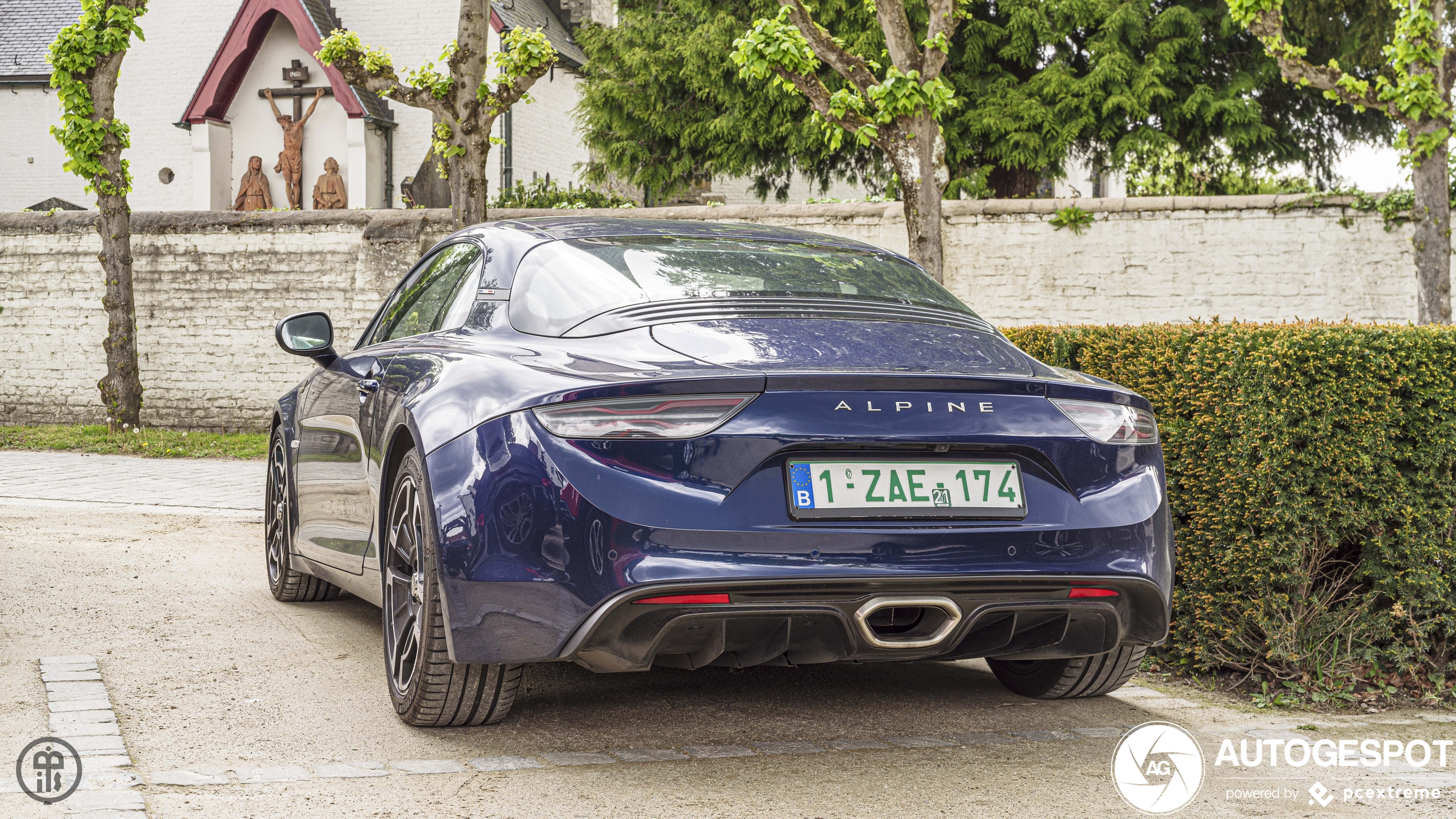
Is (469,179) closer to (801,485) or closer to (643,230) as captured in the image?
(643,230)

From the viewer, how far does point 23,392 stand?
16656 mm

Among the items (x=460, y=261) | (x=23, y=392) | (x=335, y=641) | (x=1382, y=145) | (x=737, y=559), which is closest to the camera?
(x=737, y=559)

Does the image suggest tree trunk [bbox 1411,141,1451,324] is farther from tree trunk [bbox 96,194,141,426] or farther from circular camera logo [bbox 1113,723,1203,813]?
tree trunk [bbox 96,194,141,426]

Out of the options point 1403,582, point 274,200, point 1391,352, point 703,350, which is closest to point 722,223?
point 703,350

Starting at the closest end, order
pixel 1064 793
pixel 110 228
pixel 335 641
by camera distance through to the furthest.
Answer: pixel 1064 793
pixel 335 641
pixel 110 228

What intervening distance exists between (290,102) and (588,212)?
1640cm

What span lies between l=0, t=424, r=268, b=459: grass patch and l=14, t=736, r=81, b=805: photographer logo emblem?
9.68 metres

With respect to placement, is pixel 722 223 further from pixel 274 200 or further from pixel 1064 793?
pixel 274 200

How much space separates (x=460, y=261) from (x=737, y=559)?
198 centimetres

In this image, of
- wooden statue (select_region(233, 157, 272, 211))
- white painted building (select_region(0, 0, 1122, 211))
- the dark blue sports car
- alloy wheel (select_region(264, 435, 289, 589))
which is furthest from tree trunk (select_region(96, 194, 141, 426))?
the dark blue sports car

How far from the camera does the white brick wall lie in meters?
13.3

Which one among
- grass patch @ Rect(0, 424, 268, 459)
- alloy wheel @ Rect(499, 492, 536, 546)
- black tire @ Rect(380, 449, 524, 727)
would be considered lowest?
grass patch @ Rect(0, 424, 268, 459)

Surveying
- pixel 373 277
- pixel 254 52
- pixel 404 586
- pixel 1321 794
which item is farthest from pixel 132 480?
pixel 254 52

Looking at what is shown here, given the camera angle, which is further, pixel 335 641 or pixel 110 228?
pixel 110 228
